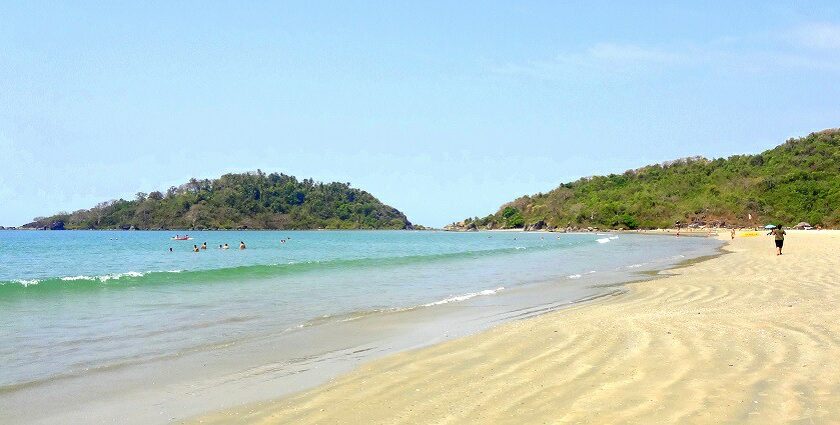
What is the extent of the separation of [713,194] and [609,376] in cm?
13864

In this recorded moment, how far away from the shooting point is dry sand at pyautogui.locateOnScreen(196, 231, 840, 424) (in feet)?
18.6

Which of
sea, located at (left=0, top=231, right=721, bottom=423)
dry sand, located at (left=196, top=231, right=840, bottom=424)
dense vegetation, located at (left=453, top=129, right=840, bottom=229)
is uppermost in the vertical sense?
dense vegetation, located at (left=453, top=129, right=840, bottom=229)

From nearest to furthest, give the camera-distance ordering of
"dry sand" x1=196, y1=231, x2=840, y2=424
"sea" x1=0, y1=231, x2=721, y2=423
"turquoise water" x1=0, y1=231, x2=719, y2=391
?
"dry sand" x1=196, y1=231, x2=840, y2=424 < "sea" x1=0, y1=231, x2=721, y2=423 < "turquoise water" x1=0, y1=231, x2=719, y2=391

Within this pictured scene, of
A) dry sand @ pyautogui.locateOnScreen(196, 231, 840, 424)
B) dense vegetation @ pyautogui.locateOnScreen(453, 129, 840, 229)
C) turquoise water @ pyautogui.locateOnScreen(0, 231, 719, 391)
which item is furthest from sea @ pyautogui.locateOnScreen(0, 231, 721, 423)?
dense vegetation @ pyautogui.locateOnScreen(453, 129, 840, 229)

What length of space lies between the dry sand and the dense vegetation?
106656mm

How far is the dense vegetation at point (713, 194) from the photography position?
113 metres

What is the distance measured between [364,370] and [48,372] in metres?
4.50

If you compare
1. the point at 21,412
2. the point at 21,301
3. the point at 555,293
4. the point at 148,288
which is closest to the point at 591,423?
the point at 21,412

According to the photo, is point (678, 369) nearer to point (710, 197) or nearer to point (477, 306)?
point (477, 306)

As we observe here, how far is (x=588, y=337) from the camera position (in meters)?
9.51

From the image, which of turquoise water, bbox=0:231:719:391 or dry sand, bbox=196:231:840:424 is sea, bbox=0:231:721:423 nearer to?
turquoise water, bbox=0:231:719:391

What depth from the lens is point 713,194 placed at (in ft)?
437

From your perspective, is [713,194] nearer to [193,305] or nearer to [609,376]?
[193,305]

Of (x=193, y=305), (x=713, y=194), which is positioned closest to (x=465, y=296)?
(x=193, y=305)
